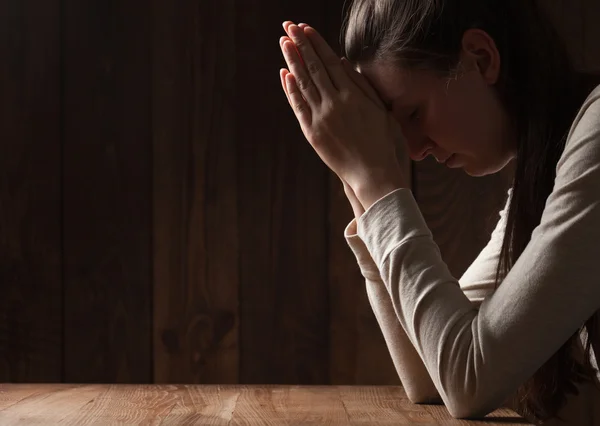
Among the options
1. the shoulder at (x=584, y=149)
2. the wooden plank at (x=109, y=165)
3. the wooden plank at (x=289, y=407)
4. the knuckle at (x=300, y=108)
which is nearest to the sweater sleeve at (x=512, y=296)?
Result: the shoulder at (x=584, y=149)

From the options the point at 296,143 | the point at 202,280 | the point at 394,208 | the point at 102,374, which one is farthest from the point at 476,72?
the point at 102,374

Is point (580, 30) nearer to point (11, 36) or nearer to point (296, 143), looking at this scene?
point (296, 143)

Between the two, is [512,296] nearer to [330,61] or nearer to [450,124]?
[450,124]

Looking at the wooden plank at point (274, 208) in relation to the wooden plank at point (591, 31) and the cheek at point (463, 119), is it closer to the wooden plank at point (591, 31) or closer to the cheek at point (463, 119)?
the wooden plank at point (591, 31)

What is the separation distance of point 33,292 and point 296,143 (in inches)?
26.9

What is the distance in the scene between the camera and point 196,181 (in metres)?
1.73

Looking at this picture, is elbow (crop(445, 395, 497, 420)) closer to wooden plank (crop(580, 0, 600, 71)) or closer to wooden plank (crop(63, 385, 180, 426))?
wooden plank (crop(63, 385, 180, 426))

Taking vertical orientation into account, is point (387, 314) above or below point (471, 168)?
below

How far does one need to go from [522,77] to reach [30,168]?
1199mm

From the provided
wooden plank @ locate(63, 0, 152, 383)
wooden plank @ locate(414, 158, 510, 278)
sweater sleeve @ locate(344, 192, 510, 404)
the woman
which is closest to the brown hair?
the woman

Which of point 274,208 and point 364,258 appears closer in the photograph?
point 364,258

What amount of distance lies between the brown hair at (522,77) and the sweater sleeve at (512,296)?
96 millimetres

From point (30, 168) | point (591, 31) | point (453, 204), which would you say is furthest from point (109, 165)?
point (591, 31)

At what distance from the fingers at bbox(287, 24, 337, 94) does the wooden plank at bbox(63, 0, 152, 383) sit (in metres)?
0.83
